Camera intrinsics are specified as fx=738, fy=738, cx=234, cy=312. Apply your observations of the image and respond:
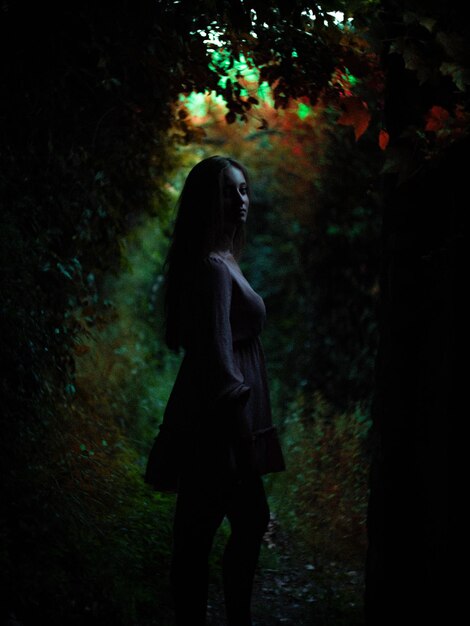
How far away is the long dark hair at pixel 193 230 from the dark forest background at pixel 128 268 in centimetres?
67

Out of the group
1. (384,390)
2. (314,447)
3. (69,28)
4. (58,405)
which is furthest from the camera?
(314,447)

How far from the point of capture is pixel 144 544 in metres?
4.53

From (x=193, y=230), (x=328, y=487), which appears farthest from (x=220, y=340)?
(x=328, y=487)

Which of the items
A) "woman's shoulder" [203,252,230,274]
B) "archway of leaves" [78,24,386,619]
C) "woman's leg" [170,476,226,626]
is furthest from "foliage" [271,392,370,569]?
"woman's shoulder" [203,252,230,274]

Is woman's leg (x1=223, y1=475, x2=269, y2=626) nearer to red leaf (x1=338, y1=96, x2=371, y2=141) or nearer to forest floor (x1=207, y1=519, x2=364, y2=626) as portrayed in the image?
forest floor (x1=207, y1=519, x2=364, y2=626)

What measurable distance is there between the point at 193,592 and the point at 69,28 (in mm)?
2990

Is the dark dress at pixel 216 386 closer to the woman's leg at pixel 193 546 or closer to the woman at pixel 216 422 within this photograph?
the woman at pixel 216 422

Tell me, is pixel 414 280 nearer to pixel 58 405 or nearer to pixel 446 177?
pixel 446 177

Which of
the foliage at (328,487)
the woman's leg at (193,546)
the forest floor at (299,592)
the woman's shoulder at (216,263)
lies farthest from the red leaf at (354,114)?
the foliage at (328,487)

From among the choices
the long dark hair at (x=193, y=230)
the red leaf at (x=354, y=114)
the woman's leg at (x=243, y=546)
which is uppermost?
the red leaf at (x=354, y=114)

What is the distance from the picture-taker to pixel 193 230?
3479 mm

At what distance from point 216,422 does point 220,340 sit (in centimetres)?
35

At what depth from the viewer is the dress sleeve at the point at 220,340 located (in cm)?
307

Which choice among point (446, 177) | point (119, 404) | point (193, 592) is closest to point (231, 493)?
point (193, 592)
